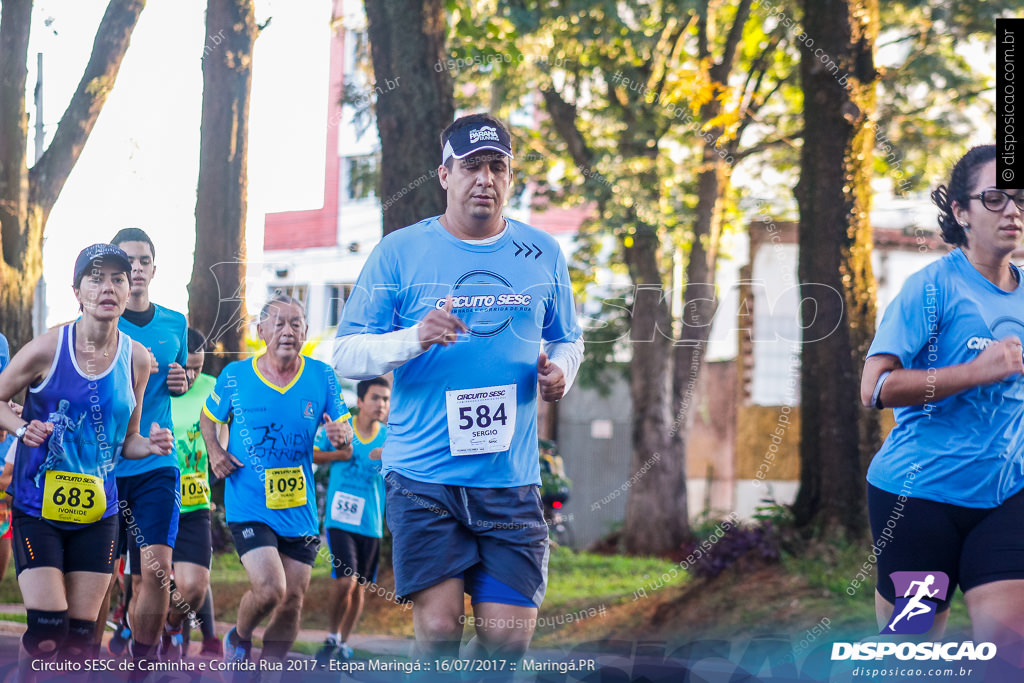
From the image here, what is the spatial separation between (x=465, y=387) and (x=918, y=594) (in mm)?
1638

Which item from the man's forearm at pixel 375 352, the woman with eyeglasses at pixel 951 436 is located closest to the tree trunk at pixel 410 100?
the man's forearm at pixel 375 352

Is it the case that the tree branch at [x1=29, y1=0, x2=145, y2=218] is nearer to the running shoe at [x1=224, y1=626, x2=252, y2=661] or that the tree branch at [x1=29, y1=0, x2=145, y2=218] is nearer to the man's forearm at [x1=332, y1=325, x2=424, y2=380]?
the running shoe at [x1=224, y1=626, x2=252, y2=661]

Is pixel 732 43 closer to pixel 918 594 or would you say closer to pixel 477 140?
pixel 477 140

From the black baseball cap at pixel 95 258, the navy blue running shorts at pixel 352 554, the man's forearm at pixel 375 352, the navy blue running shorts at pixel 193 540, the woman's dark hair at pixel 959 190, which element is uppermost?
the woman's dark hair at pixel 959 190

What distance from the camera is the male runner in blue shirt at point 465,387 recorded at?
3660 millimetres

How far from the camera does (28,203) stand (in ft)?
22.1

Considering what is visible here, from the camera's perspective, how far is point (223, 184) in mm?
8039

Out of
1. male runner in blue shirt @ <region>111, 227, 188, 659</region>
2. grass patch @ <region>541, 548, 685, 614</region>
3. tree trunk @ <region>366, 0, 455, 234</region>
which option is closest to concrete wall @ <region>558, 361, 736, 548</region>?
grass patch @ <region>541, 548, 685, 614</region>

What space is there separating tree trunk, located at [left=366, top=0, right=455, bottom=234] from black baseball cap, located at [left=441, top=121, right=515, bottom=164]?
3941 mm

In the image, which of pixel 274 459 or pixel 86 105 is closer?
pixel 274 459

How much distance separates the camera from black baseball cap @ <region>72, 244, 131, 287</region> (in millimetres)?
4613

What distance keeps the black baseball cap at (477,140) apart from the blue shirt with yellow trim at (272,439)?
7.85 ft

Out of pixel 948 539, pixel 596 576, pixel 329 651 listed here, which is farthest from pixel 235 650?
pixel 596 576

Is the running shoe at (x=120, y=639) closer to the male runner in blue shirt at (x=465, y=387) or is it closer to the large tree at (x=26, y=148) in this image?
the large tree at (x=26, y=148)
